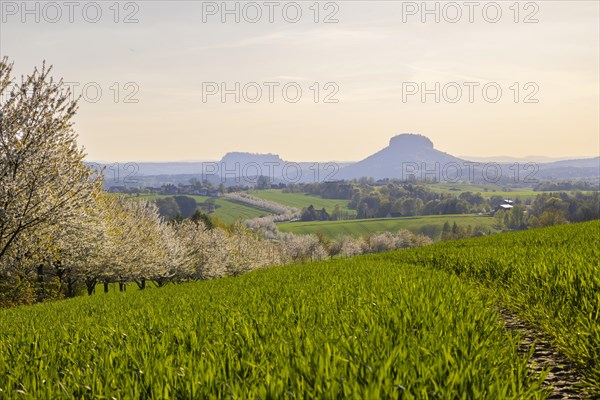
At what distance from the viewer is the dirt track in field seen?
5.65m

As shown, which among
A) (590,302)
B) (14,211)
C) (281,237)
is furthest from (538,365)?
(281,237)

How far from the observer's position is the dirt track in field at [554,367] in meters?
5.65

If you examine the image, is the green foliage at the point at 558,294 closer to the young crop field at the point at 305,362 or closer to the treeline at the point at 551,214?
the young crop field at the point at 305,362

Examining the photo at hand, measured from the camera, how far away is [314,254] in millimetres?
153125

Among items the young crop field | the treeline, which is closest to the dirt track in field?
the young crop field

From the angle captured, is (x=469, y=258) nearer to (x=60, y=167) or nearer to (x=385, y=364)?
(x=385, y=364)

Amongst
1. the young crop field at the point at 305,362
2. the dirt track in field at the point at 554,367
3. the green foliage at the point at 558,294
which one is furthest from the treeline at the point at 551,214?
the young crop field at the point at 305,362

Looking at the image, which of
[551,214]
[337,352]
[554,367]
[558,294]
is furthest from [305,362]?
[551,214]

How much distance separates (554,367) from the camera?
666cm

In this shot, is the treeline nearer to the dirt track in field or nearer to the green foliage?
the green foliage

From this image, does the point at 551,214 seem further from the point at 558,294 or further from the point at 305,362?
the point at 305,362

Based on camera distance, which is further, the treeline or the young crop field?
the treeline

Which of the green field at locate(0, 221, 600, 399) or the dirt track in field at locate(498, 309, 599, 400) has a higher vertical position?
the green field at locate(0, 221, 600, 399)

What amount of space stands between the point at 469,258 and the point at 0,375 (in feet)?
46.1
